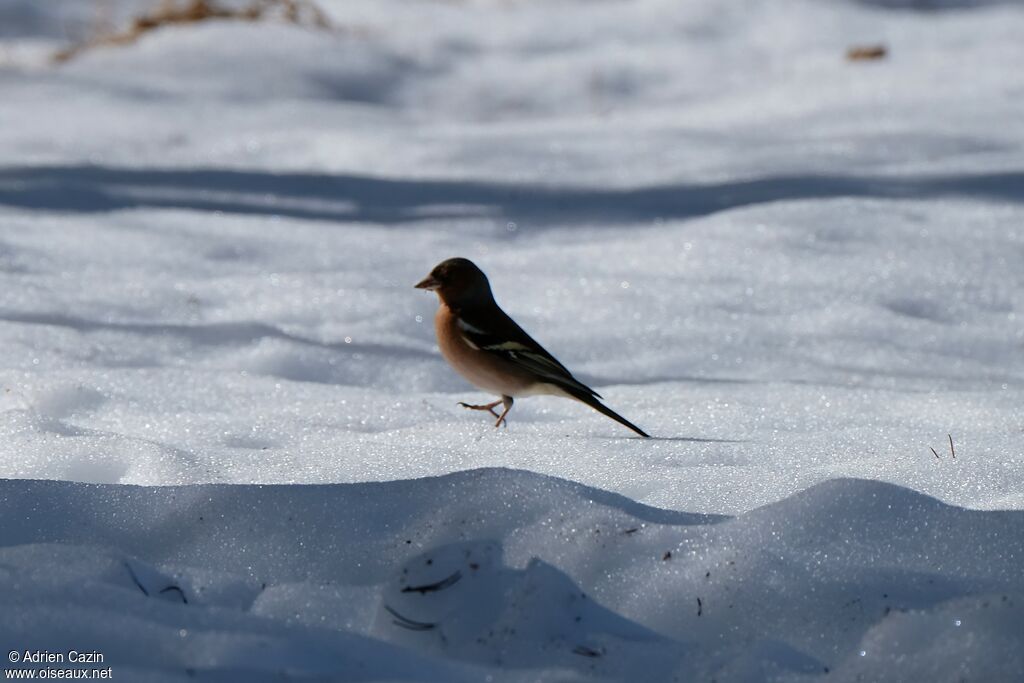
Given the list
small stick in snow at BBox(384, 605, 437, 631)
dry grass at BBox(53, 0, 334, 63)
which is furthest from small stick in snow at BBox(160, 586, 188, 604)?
dry grass at BBox(53, 0, 334, 63)

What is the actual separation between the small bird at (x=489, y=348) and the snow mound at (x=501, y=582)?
0.88 meters

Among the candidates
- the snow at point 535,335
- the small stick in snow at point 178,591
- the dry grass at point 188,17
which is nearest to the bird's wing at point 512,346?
the snow at point 535,335

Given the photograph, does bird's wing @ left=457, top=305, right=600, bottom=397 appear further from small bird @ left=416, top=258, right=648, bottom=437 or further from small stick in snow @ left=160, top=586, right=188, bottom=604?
small stick in snow @ left=160, top=586, right=188, bottom=604

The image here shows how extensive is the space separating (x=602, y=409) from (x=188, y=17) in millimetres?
7386

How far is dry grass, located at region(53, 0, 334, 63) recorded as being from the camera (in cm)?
971

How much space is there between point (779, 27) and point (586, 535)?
28.0 ft

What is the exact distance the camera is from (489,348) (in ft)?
12.4

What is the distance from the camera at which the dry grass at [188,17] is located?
31.9 ft

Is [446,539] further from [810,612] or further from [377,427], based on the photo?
[377,427]

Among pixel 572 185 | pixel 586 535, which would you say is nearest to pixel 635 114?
pixel 572 185

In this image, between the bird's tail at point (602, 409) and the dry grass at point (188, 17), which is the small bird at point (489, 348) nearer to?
the bird's tail at point (602, 409)

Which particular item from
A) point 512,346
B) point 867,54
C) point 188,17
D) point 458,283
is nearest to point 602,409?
point 512,346

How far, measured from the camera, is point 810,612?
2.48 metres

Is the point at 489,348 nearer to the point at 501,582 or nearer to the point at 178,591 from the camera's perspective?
the point at 501,582
